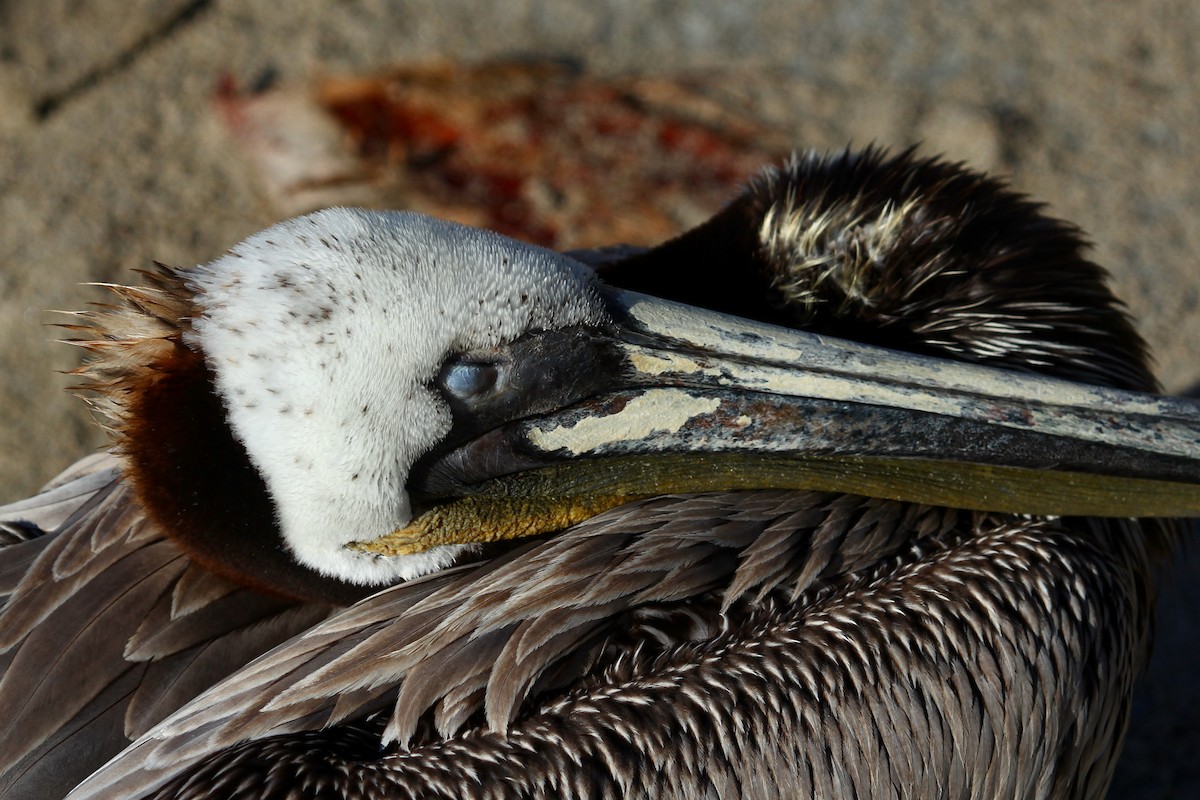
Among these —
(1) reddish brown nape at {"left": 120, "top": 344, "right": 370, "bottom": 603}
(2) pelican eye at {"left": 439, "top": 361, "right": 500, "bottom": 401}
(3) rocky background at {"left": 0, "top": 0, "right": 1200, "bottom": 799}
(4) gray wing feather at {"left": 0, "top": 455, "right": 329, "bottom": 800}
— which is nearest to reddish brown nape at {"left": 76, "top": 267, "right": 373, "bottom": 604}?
(1) reddish brown nape at {"left": 120, "top": 344, "right": 370, "bottom": 603}

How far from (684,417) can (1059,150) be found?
2616 millimetres

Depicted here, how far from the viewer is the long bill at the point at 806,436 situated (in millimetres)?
1812

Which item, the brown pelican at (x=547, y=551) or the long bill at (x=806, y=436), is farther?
the long bill at (x=806, y=436)

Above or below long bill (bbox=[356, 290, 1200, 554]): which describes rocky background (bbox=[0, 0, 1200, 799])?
above

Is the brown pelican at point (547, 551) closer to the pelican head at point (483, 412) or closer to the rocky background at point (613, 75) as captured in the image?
the pelican head at point (483, 412)

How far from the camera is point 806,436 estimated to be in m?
1.83

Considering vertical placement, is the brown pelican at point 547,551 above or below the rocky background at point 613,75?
below

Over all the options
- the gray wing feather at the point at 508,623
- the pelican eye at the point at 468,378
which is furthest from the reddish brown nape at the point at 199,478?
the pelican eye at the point at 468,378

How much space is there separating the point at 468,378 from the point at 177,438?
0.44 m

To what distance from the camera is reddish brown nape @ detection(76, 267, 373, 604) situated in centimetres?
176

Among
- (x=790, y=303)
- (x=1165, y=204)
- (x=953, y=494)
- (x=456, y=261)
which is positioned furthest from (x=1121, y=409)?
(x=1165, y=204)

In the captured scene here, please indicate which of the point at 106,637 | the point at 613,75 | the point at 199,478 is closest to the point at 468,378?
the point at 199,478

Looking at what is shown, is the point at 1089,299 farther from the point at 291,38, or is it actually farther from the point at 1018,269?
the point at 291,38

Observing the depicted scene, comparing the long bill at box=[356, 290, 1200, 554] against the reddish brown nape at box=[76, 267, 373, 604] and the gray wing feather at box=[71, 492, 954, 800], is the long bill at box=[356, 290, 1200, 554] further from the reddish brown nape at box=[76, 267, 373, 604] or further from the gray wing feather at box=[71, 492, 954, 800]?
the reddish brown nape at box=[76, 267, 373, 604]
